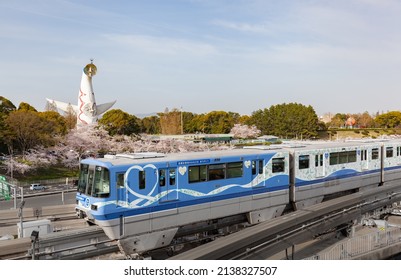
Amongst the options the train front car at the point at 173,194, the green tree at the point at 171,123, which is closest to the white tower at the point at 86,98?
the green tree at the point at 171,123

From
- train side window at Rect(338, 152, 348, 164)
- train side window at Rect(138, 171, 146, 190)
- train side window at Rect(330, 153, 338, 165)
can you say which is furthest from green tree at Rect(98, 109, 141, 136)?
train side window at Rect(138, 171, 146, 190)

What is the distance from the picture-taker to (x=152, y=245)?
49.1ft

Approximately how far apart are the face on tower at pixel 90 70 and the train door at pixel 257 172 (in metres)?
49.4

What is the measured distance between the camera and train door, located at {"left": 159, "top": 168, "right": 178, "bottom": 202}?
49.5 ft

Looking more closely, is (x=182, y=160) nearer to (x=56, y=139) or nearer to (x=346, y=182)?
(x=346, y=182)

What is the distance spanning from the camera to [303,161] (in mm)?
20672

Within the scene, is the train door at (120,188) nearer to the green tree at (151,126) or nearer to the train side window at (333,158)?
the train side window at (333,158)

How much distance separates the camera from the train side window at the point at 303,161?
2053 cm

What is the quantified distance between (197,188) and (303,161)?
7.41 meters

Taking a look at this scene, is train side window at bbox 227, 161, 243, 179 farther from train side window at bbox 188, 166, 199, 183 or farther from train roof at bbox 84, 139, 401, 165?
train side window at bbox 188, 166, 199, 183

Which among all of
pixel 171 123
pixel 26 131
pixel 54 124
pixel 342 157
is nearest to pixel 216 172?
pixel 342 157

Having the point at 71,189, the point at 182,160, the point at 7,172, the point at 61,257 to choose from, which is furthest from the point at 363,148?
the point at 7,172

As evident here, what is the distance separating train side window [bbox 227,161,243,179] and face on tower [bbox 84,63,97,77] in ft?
163

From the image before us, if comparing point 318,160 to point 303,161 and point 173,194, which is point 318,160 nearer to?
point 303,161
